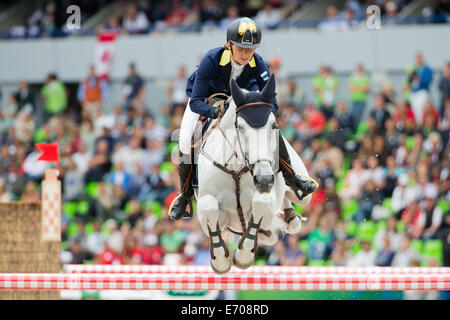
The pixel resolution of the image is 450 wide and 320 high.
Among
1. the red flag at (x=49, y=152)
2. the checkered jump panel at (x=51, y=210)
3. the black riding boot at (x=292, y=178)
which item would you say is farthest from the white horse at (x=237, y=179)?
the checkered jump panel at (x=51, y=210)

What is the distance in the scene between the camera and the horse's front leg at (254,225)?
7410 millimetres

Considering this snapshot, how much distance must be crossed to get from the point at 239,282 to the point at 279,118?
722 centimetres

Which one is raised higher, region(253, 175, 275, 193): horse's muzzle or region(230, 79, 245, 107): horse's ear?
region(230, 79, 245, 107): horse's ear

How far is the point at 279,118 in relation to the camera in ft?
47.4

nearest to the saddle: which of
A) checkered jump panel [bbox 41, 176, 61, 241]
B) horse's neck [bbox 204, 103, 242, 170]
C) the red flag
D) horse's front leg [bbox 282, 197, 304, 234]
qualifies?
horse's neck [bbox 204, 103, 242, 170]

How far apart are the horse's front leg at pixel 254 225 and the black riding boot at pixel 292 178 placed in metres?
0.55

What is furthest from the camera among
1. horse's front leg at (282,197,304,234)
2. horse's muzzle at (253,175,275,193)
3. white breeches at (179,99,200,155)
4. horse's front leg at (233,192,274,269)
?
horse's front leg at (282,197,304,234)

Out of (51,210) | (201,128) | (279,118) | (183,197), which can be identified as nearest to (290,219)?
(183,197)

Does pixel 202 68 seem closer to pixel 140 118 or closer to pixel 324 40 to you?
pixel 140 118

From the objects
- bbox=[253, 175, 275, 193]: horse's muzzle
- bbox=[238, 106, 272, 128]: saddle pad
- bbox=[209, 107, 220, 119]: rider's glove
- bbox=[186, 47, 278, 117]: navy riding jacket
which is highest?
bbox=[186, 47, 278, 117]: navy riding jacket

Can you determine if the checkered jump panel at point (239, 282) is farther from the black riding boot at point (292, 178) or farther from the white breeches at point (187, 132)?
the white breeches at point (187, 132)

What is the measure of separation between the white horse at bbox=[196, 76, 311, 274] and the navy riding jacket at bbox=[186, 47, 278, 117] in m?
0.33

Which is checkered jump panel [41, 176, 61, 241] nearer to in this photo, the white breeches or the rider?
the rider

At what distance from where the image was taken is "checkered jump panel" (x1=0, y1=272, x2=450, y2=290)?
747 centimetres
